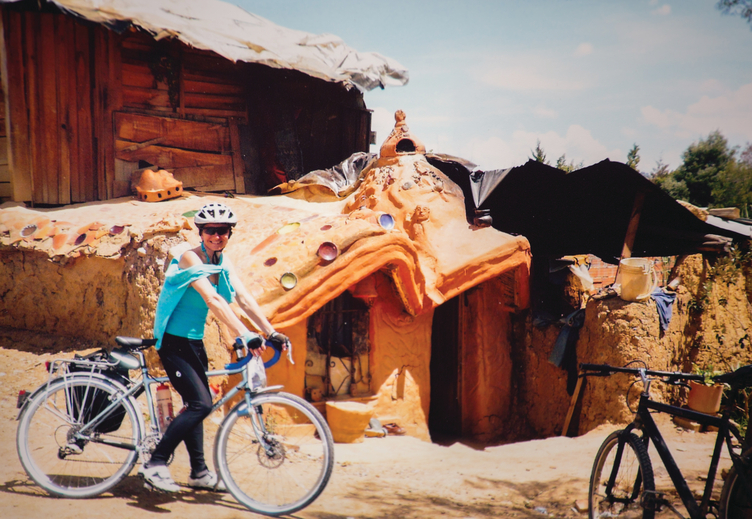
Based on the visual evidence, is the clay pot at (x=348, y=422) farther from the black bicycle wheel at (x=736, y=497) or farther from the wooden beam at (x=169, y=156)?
the wooden beam at (x=169, y=156)

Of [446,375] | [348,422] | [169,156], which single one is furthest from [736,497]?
[169,156]

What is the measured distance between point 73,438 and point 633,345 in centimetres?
573

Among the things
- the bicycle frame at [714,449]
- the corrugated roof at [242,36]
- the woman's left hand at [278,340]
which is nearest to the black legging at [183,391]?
the woman's left hand at [278,340]

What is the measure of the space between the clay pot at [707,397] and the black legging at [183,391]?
5.37 meters

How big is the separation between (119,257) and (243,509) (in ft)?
11.9

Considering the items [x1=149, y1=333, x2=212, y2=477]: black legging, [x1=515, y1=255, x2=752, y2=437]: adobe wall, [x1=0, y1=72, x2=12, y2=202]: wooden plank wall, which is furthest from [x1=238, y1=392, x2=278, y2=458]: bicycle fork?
[x1=0, y1=72, x2=12, y2=202]: wooden plank wall

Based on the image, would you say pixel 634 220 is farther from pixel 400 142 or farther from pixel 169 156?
pixel 169 156

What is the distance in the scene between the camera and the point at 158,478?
3031 millimetres

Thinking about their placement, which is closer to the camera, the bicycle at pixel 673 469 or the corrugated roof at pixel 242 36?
the bicycle at pixel 673 469

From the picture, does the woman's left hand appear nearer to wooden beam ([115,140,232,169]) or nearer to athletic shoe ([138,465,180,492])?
athletic shoe ([138,465,180,492])

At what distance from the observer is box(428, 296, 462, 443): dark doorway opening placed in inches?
324

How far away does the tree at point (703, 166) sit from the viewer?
18703mm

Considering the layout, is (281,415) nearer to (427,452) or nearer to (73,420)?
(427,452)

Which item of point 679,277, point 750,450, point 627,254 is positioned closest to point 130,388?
point 750,450
